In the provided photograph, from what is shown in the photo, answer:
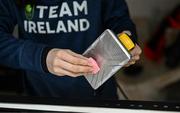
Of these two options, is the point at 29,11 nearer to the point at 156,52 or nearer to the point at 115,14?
the point at 115,14

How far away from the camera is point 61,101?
476 millimetres

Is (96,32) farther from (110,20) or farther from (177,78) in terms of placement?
(177,78)

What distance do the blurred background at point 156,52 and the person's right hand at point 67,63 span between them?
1.06m

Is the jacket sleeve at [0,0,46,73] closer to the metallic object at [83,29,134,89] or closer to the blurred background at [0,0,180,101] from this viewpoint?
the metallic object at [83,29,134,89]

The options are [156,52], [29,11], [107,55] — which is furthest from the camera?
[156,52]

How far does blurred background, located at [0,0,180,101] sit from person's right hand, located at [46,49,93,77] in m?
1.06

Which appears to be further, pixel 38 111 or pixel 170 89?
pixel 170 89

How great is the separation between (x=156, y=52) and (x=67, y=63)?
1.18 meters

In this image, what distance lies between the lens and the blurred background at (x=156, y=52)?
1.58 metres

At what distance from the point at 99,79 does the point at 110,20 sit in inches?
8.7

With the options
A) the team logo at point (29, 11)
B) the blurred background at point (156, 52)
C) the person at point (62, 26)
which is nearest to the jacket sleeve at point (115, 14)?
the person at point (62, 26)

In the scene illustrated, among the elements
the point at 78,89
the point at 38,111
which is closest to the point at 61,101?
the point at 38,111

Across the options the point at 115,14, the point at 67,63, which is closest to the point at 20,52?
the point at 67,63

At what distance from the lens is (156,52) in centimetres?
163
